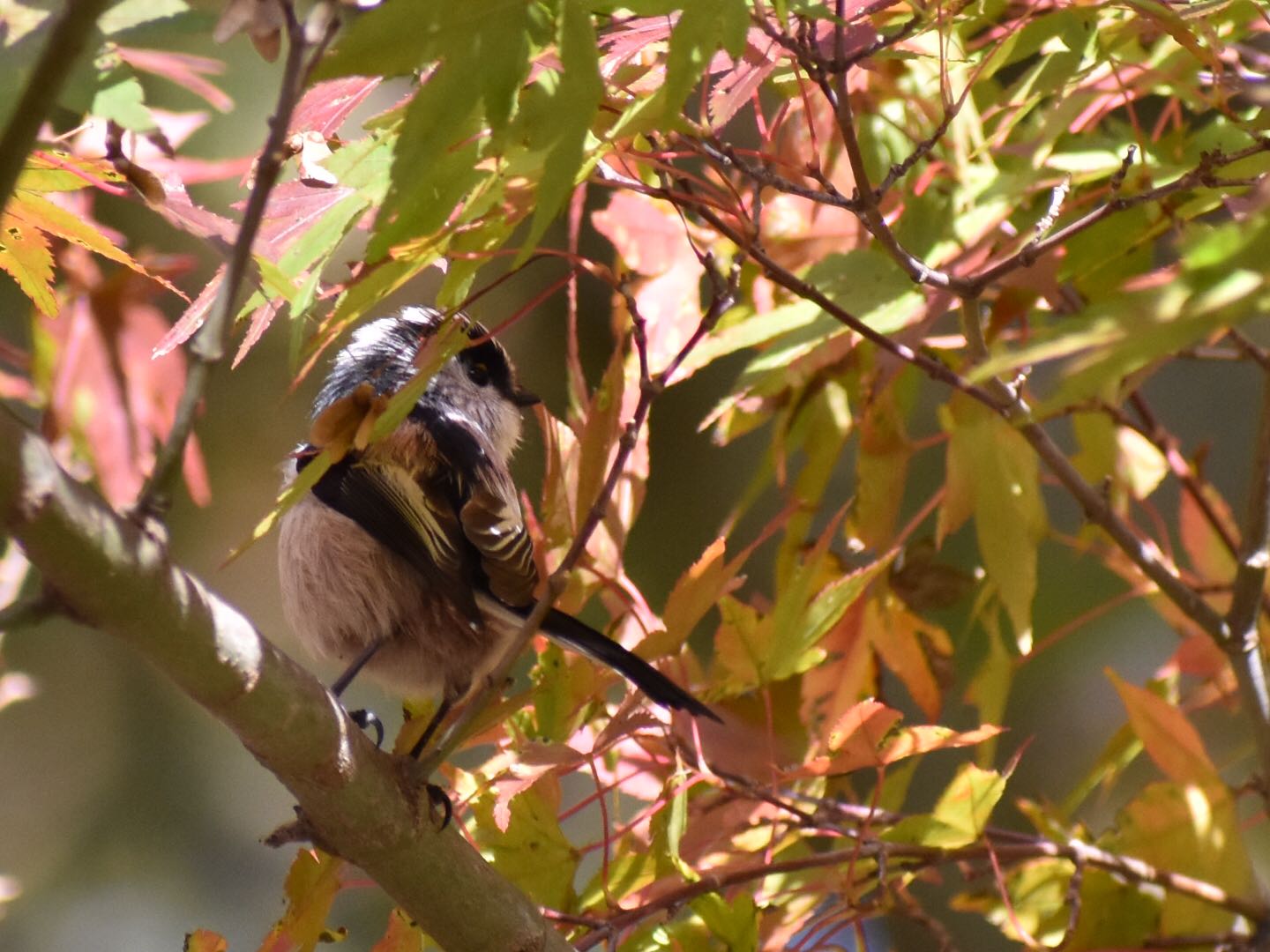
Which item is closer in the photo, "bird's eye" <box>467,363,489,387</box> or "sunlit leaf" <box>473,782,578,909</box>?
"sunlit leaf" <box>473,782,578,909</box>

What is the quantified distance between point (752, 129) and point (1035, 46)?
150 centimetres

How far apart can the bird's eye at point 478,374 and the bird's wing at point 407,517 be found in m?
0.47

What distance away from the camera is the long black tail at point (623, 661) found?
51.7 inches

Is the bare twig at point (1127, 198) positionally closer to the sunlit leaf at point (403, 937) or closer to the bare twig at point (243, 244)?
the bare twig at point (243, 244)

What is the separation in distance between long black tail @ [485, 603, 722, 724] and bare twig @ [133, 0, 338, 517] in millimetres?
560

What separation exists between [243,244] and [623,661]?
67cm

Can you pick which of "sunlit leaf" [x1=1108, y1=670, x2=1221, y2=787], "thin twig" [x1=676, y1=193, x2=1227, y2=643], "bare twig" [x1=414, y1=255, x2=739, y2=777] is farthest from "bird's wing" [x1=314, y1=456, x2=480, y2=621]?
"sunlit leaf" [x1=1108, y1=670, x2=1221, y2=787]

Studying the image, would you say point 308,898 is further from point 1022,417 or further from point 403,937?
point 1022,417

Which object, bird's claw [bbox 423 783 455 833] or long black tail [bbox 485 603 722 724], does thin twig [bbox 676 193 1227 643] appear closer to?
long black tail [bbox 485 603 722 724]

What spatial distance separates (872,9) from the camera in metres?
1.12

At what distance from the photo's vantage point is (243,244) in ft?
2.57

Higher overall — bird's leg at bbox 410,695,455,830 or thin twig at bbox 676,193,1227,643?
thin twig at bbox 676,193,1227,643

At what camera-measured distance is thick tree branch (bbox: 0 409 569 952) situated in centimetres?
82

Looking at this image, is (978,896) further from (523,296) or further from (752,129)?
(523,296)
